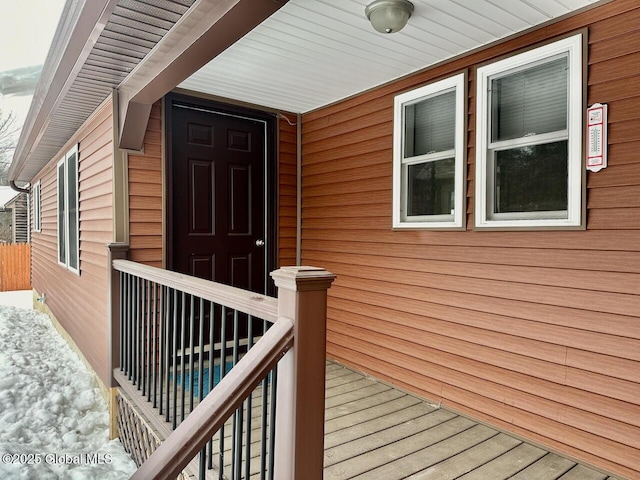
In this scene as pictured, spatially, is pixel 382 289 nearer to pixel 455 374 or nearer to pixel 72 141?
pixel 455 374

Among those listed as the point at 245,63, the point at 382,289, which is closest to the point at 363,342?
the point at 382,289

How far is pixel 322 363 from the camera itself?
4.32 ft

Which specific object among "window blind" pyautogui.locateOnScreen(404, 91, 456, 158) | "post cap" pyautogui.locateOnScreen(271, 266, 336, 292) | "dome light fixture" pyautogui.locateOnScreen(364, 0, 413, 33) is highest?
"dome light fixture" pyautogui.locateOnScreen(364, 0, 413, 33)

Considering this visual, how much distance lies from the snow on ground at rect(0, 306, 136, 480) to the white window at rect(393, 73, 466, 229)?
262 cm

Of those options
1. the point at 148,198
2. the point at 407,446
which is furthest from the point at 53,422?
the point at 407,446

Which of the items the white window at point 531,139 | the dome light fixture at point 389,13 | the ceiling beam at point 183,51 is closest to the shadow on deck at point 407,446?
the white window at point 531,139

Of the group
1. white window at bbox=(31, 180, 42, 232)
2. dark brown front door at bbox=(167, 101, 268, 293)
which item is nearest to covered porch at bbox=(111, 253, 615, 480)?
dark brown front door at bbox=(167, 101, 268, 293)

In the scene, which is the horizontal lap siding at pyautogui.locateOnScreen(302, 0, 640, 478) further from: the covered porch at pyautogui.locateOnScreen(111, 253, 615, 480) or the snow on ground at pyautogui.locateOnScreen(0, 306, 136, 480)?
the snow on ground at pyautogui.locateOnScreen(0, 306, 136, 480)

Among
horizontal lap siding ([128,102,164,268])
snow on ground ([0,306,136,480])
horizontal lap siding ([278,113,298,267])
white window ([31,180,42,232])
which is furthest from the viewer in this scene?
white window ([31,180,42,232])

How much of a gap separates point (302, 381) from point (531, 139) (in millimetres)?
2014

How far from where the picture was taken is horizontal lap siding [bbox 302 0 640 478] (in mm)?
2082

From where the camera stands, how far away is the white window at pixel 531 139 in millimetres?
2244

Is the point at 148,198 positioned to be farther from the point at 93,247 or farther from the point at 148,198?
the point at 93,247

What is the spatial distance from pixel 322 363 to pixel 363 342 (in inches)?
91.6
